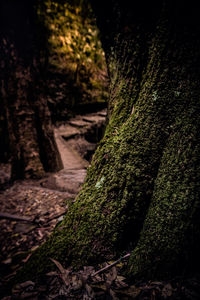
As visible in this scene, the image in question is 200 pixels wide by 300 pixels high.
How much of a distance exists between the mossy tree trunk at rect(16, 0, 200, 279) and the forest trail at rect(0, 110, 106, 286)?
584 mm

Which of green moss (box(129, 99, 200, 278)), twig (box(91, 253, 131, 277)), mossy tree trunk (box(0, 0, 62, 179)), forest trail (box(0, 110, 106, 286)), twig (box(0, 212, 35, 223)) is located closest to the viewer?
green moss (box(129, 99, 200, 278))

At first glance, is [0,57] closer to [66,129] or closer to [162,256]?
[66,129]

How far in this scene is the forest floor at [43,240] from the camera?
96 cm

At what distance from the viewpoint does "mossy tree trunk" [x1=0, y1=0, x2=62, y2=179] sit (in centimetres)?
329

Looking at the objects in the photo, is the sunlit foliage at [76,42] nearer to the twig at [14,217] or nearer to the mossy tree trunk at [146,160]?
the mossy tree trunk at [146,160]

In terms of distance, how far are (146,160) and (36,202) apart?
2.23 metres

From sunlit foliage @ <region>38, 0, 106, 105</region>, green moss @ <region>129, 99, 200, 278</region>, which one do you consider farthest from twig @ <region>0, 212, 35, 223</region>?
sunlit foliage @ <region>38, 0, 106, 105</region>

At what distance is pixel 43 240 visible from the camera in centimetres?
185

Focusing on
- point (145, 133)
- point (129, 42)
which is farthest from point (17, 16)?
point (145, 133)

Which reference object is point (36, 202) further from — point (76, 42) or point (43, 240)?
point (76, 42)

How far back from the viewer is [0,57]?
10.7ft

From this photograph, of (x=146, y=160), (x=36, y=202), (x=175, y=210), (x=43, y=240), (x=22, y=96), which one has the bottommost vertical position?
(x=43, y=240)

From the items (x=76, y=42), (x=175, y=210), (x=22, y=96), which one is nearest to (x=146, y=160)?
(x=175, y=210)

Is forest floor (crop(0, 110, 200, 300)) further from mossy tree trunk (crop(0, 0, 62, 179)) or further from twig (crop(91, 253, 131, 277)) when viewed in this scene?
mossy tree trunk (crop(0, 0, 62, 179))
